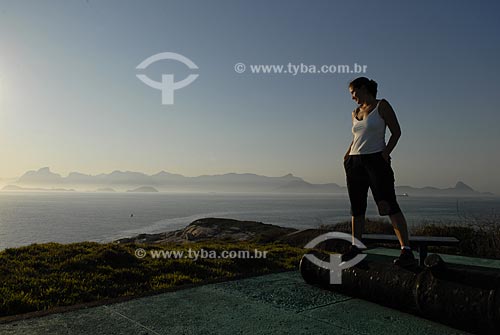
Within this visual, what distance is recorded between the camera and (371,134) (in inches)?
146

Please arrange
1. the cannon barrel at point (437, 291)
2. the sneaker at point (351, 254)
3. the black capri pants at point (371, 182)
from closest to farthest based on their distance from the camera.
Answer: the cannon barrel at point (437, 291)
the black capri pants at point (371, 182)
the sneaker at point (351, 254)

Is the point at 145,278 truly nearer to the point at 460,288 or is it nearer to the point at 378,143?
the point at 378,143

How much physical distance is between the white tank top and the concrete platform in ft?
4.71

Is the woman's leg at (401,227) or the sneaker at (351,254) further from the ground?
the woman's leg at (401,227)

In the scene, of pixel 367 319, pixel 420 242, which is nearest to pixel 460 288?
pixel 367 319

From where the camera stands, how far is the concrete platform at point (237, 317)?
2.98 m

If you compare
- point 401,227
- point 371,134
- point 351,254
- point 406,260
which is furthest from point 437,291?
point 371,134

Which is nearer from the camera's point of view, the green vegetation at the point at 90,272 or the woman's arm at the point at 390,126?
the woman's arm at the point at 390,126

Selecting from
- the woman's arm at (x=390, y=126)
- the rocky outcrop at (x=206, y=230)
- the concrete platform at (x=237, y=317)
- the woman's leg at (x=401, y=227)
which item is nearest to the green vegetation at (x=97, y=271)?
the concrete platform at (x=237, y=317)

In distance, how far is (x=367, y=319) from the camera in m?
3.24

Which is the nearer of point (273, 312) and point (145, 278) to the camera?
point (273, 312)

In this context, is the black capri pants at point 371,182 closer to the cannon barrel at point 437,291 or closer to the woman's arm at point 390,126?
the woman's arm at point 390,126

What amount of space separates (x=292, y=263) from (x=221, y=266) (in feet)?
4.23

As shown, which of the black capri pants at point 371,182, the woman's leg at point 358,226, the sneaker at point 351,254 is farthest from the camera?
the woman's leg at point 358,226
